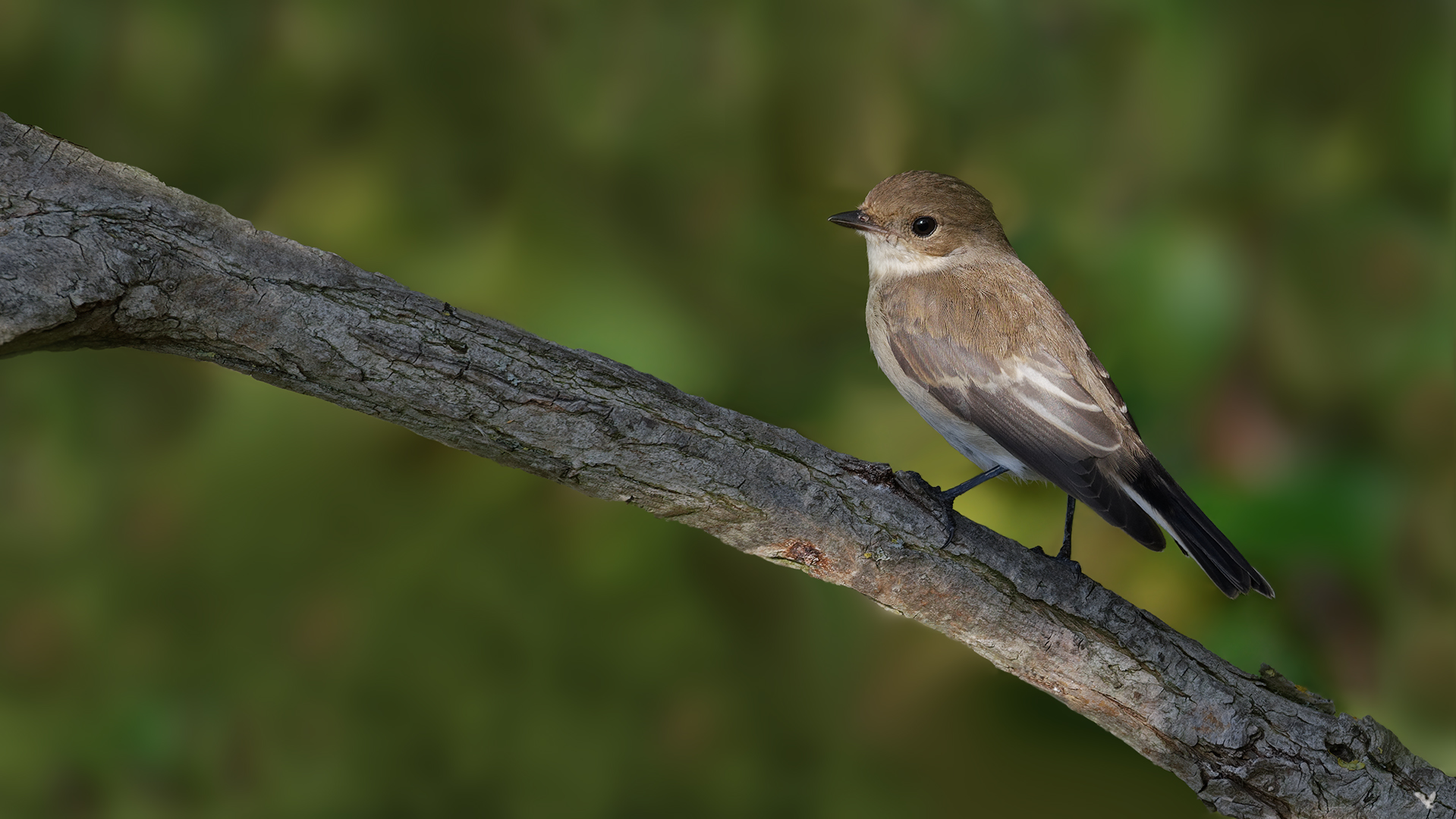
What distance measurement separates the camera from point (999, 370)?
2.11 metres

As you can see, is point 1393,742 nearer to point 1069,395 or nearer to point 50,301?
point 1069,395

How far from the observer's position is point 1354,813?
73.6 inches

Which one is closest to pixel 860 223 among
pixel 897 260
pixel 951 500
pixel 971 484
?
pixel 897 260

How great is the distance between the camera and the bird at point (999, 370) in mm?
1950

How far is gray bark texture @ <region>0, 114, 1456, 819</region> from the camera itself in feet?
4.89

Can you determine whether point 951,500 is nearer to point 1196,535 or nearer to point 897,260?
point 1196,535

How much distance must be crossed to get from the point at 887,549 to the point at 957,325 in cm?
62

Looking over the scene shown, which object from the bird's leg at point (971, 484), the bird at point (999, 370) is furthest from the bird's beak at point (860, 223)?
the bird's leg at point (971, 484)

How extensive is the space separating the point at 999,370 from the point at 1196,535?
47cm

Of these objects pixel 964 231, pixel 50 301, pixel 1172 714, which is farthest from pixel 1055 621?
pixel 50 301

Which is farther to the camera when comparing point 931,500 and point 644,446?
point 931,500

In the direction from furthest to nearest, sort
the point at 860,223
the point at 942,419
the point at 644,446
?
the point at 860,223
the point at 942,419
the point at 644,446

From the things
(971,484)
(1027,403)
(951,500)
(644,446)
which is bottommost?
(644,446)

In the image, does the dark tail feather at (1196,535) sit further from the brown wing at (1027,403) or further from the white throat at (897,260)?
the white throat at (897,260)
